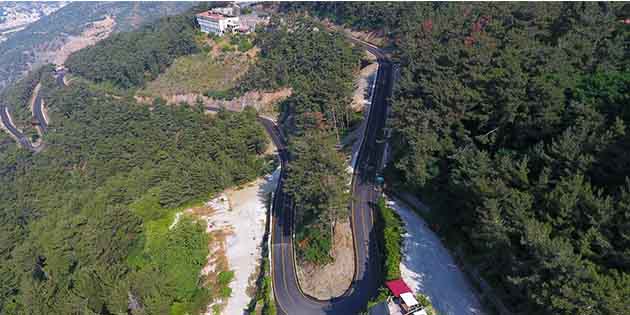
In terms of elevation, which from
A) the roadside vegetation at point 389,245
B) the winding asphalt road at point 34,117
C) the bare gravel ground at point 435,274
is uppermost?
the winding asphalt road at point 34,117

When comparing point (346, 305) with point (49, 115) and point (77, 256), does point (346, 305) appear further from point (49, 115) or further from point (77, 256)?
point (49, 115)

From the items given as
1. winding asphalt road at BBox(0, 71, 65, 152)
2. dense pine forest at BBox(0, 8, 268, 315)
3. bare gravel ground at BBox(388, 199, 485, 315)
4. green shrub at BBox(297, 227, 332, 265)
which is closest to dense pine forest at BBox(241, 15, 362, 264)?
green shrub at BBox(297, 227, 332, 265)

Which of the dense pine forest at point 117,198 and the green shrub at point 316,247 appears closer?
the dense pine forest at point 117,198

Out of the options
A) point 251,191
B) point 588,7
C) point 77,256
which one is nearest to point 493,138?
point 588,7

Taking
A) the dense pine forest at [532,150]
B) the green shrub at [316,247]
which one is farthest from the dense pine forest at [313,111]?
the dense pine forest at [532,150]

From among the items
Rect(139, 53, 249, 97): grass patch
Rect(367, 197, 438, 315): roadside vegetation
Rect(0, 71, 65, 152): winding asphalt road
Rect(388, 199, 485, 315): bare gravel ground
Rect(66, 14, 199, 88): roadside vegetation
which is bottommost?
Rect(388, 199, 485, 315): bare gravel ground

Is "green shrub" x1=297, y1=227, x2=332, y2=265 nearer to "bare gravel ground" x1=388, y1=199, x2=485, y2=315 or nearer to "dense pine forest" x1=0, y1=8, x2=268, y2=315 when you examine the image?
"bare gravel ground" x1=388, y1=199, x2=485, y2=315

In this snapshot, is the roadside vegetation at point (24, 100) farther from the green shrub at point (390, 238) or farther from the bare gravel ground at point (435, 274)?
the bare gravel ground at point (435, 274)
